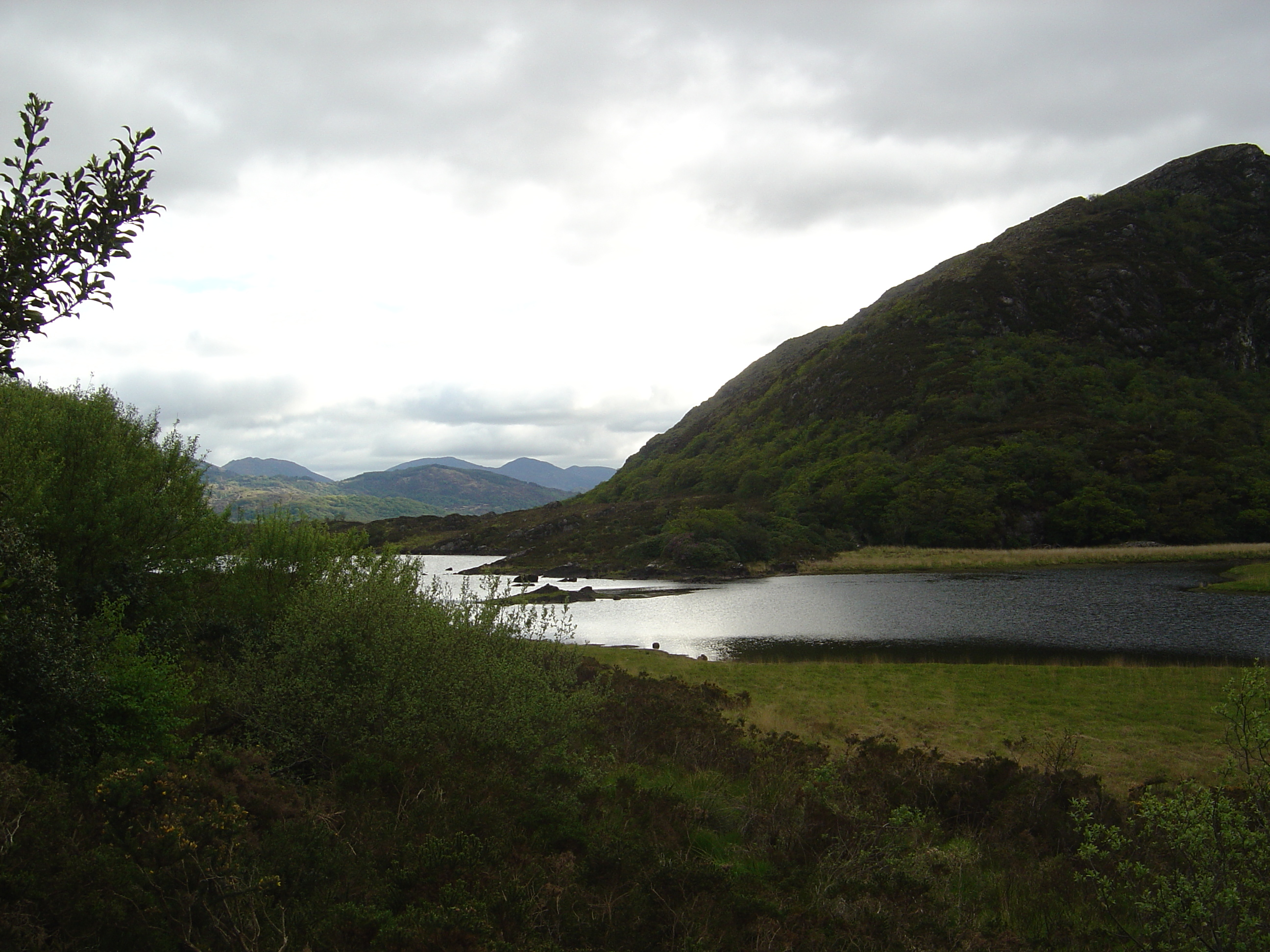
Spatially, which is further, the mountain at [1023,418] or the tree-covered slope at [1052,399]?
the tree-covered slope at [1052,399]

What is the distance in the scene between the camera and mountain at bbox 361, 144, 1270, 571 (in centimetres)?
10094

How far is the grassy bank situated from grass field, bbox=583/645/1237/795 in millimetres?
56452

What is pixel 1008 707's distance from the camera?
2284 centimetres

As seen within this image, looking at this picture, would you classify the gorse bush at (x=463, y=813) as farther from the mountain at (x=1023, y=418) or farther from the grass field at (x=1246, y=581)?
the mountain at (x=1023, y=418)

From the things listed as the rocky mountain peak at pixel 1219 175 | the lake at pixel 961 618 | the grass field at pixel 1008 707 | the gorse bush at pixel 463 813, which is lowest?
the lake at pixel 961 618

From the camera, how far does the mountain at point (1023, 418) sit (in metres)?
101

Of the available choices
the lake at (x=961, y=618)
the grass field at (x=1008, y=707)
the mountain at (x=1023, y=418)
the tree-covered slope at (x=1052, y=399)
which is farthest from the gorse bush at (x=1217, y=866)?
the tree-covered slope at (x=1052, y=399)

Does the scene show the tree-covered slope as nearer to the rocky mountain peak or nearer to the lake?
the rocky mountain peak

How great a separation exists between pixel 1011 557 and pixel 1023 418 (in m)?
49.5

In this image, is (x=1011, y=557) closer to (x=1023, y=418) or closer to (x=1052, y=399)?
(x=1023, y=418)

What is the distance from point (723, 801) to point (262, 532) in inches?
698

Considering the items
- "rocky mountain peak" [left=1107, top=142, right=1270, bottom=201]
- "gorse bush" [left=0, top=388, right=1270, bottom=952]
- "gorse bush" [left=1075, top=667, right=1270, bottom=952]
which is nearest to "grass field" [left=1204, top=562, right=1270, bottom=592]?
"gorse bush" [left=0, top=388, right=1270, bottom=952]

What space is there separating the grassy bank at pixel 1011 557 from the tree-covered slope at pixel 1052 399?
27.6ft

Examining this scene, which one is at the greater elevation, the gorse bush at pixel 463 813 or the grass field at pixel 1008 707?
the gorse bush at pixel 463 813
